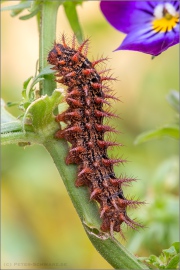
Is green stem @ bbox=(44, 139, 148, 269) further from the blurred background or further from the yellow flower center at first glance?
the blurred background

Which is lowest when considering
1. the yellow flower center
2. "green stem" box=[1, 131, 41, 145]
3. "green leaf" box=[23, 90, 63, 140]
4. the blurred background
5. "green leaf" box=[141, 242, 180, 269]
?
the blurred background

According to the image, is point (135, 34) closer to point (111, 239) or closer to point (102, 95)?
point (102, 95)

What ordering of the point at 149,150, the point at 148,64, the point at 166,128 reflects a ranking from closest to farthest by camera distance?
the point at 166,128 → the point at 149,150 → the point at 148,64

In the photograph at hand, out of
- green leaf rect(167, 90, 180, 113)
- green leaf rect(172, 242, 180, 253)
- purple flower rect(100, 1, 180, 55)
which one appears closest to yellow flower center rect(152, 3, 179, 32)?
purple flower rect(100, 1, 180, 55)

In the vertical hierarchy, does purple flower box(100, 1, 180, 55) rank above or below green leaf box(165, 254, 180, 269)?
above

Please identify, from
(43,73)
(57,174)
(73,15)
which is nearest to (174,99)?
(73,15)

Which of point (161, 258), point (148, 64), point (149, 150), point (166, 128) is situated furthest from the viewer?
point (148, 64)

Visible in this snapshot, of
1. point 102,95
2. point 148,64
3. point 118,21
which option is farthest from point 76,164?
point 148,64

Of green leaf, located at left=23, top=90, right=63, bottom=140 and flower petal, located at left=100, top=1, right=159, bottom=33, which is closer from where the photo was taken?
green leaf, located at left=23, top=90, right=63, bottom=140
